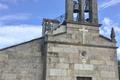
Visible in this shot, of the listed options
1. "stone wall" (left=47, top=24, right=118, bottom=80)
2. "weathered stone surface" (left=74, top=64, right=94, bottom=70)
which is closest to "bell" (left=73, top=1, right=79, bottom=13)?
"stone wall" (left=47, top=24, right=118, bottom=80)

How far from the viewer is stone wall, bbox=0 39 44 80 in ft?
63.7

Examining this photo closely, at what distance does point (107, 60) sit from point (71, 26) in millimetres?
3460

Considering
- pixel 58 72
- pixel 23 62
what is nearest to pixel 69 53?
pixel 58 72

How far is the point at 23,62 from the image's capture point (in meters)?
19.8

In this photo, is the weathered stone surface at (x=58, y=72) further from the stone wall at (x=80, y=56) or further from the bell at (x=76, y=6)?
the bell at (x=76, y=6)

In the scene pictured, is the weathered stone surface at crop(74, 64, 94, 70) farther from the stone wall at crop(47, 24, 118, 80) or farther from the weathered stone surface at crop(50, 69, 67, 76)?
the weathered stone surface at crop(50, 69, 67, 76)

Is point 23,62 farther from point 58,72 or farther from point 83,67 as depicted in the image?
point 83,67

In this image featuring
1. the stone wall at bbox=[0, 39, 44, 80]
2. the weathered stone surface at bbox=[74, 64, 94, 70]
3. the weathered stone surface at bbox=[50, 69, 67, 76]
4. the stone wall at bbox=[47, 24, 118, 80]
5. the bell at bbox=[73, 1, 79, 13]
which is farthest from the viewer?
the bell at bbox=[73, 1, 79, 13]

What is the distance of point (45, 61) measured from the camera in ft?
66.2

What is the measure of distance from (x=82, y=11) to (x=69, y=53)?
3301mm

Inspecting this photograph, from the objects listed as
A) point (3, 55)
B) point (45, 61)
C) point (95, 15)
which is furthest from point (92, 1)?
point (3, 55)

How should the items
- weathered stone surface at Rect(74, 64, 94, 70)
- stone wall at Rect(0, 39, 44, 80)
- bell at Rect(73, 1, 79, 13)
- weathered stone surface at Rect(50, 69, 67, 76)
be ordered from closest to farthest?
1. stone wall at Rect(0, 39, 44, 80)
2. weathered stone surface at Rect(50, 69, 67, 76)
3. weathered stone surface at Rect(74, 64, 94, 70)
4. bell at Rect(73, 1, 79, 13)

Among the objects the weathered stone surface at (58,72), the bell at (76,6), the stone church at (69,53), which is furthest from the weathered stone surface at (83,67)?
the bell at (76,6)

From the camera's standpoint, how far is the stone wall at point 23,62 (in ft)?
63.7
